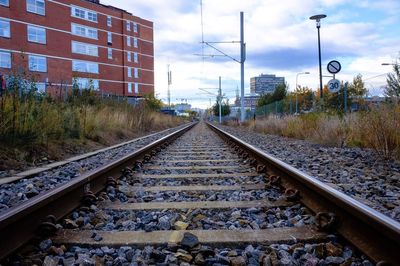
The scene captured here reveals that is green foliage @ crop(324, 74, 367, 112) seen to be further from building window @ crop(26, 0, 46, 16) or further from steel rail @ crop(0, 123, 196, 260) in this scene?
building window @ crop(26, 0, 46, 16)

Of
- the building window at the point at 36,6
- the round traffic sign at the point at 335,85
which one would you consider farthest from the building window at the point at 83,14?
the round traffic sign at the point at 335,85

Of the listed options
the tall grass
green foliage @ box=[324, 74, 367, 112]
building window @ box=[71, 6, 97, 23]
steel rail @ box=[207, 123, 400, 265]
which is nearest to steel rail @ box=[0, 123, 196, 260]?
steel rail @ box=[207, 123, 400, 265]

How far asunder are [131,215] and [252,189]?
64.6 inches

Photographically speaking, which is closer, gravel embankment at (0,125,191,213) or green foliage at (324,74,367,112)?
gravel embankment at (0,125,191,213)

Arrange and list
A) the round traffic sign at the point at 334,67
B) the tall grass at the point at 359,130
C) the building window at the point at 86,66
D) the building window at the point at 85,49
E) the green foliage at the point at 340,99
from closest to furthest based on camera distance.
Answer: the tall grass at the point at 359,130
the green foliage at the point at 340,99
the round traffic sign at the point at 334,67
the building window at the point at 86,66
the building window at the point at 85,49

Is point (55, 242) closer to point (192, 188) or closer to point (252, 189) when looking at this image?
point (192, 188)

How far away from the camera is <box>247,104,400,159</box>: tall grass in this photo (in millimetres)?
A: 6801

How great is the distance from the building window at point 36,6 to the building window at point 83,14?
1044 centimetres

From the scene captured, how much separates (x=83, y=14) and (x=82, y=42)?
4782 millimetres

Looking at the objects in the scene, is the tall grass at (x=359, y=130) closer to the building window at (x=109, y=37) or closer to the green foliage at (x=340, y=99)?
the green foliage at (x=340, y=99)

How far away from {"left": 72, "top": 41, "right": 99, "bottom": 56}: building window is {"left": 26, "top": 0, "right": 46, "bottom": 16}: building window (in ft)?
35.4

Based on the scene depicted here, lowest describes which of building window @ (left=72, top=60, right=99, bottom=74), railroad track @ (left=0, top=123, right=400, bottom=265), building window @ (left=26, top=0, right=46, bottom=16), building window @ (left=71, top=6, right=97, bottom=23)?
railroad track @ (left=0, top=123, right=400, bottom=265)

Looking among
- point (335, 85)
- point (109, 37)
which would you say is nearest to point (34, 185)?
point (335, 85)

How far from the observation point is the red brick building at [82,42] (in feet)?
147
